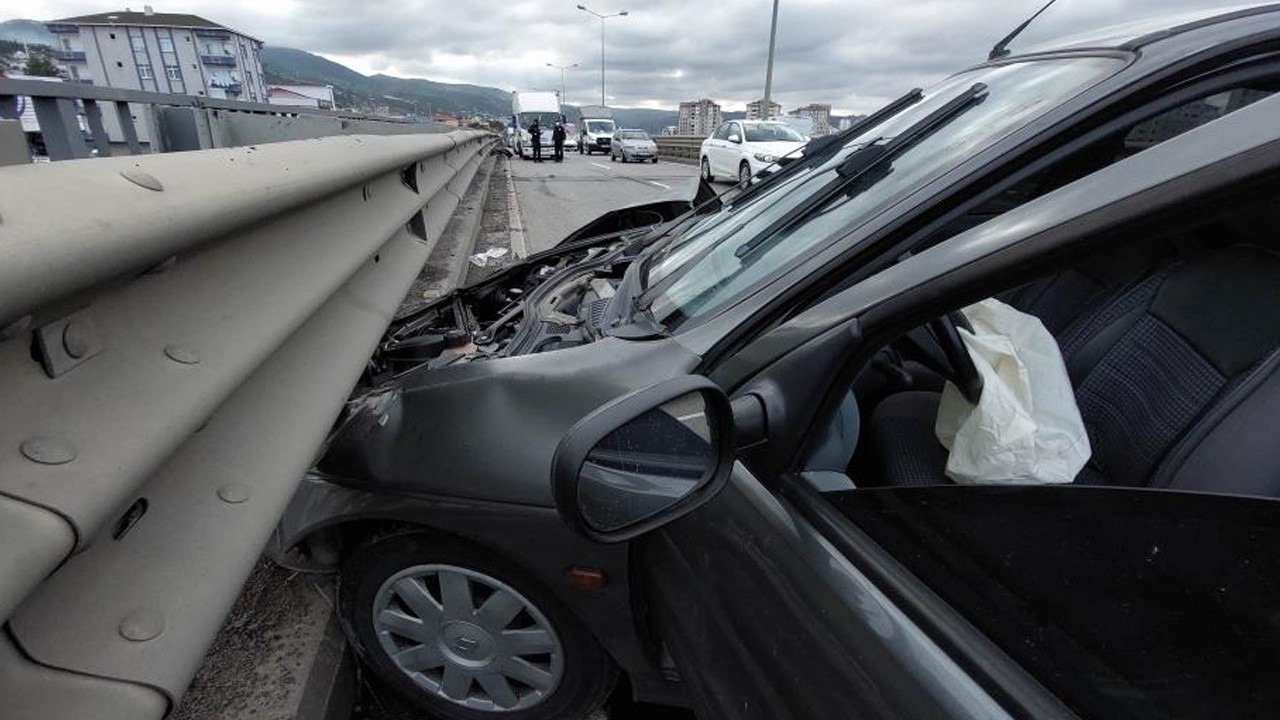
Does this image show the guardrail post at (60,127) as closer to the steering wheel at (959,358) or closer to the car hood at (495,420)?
the car hood at (495,420)

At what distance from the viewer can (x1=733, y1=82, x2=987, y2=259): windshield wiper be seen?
69.9 inches

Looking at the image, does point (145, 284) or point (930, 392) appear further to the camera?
point (930, 392)

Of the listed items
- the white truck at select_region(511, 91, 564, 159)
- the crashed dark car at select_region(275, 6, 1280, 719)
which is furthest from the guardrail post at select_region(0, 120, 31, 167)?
Result: the white truck at select_region(511, 91, 564, 159)

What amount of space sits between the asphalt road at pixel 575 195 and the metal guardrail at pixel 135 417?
10.6ft

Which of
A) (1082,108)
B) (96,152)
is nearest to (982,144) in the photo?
(1082,108)

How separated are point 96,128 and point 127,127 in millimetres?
285

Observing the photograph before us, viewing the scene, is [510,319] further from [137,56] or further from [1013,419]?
[137,56]

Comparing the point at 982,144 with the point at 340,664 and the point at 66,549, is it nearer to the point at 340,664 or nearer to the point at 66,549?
the point at 66,549

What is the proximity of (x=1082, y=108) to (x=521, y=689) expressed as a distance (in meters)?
1.98

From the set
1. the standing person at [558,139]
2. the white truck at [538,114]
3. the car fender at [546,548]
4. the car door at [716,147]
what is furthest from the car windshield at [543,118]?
the car fender at [546,548]

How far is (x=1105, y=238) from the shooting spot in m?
0.88

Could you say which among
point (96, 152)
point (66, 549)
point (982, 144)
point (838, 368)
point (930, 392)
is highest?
A: point (982, 144)

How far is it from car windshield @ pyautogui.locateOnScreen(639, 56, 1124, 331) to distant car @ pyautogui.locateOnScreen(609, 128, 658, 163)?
28842 mm

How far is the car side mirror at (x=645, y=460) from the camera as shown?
3.22ft
